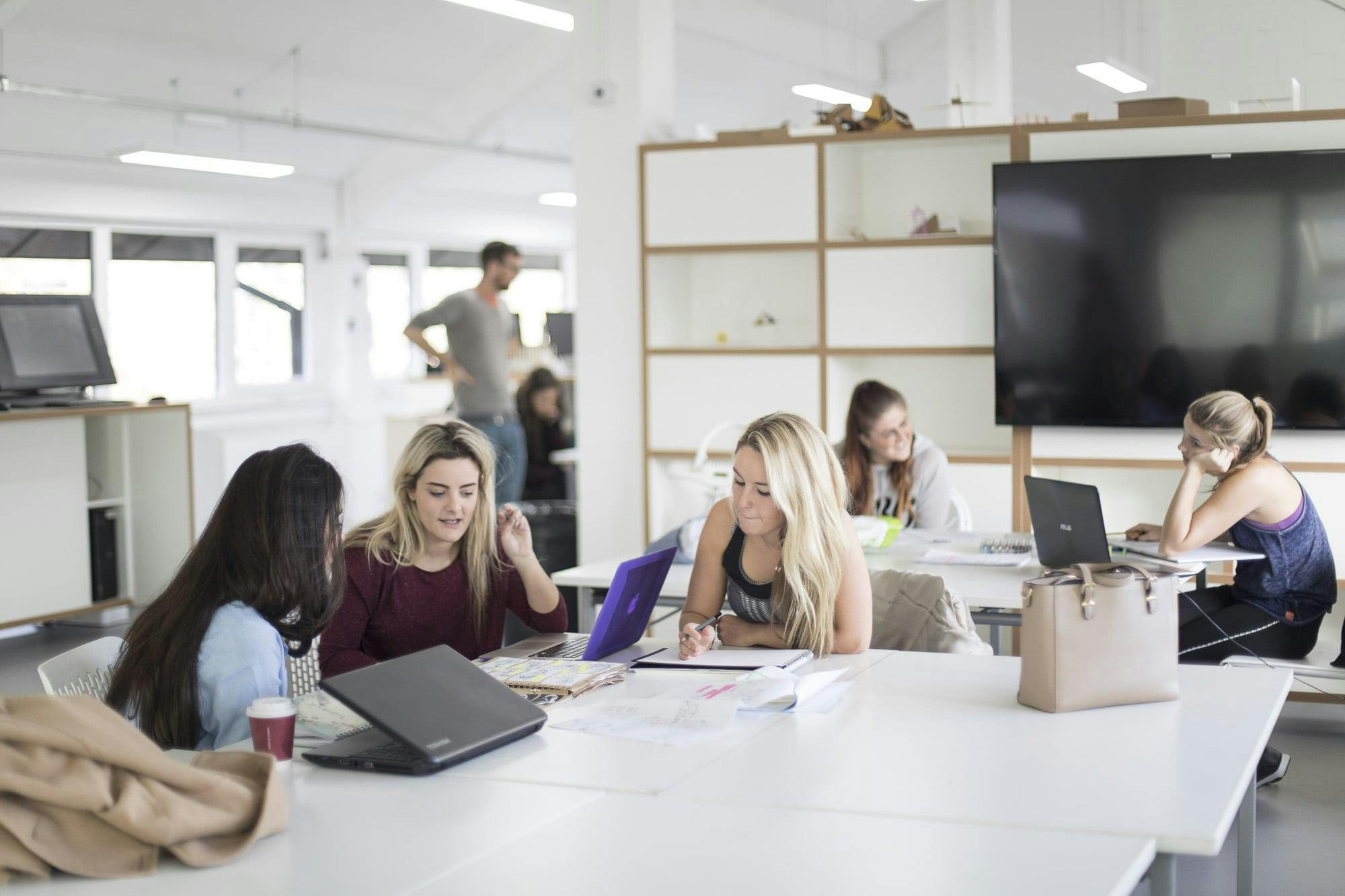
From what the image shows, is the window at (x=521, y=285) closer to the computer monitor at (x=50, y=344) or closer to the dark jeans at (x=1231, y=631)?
the computer monitor at (x=50, y=344)

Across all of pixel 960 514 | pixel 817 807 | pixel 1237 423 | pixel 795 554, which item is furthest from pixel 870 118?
pixel 817 807

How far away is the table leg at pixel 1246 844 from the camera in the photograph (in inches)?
99.7

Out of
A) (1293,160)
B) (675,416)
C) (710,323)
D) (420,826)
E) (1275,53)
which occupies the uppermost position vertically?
(1275,53)

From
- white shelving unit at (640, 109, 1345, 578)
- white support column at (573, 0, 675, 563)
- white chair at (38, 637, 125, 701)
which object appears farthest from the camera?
white support column at (573, 0, 675, 563)

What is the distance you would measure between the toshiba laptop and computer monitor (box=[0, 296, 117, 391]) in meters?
4.10

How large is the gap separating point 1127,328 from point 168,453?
4.70 m

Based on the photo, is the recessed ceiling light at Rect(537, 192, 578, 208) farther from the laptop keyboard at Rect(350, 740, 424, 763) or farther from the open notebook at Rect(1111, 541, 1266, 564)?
the laptop keyboard at Rect(350, 740, 424, 763)

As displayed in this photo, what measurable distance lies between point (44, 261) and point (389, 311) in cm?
335

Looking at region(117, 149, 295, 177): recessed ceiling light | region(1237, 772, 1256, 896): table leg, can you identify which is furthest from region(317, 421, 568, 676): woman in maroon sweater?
region(117, 149, 295, 177): recessed ceiling light

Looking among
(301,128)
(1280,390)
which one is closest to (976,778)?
(1280,390)

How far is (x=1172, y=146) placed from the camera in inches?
196

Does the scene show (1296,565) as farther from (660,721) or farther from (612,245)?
(612,245)

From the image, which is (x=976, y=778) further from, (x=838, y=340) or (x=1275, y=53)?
(x=1275, y=53)

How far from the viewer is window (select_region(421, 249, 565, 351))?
41.3ft
